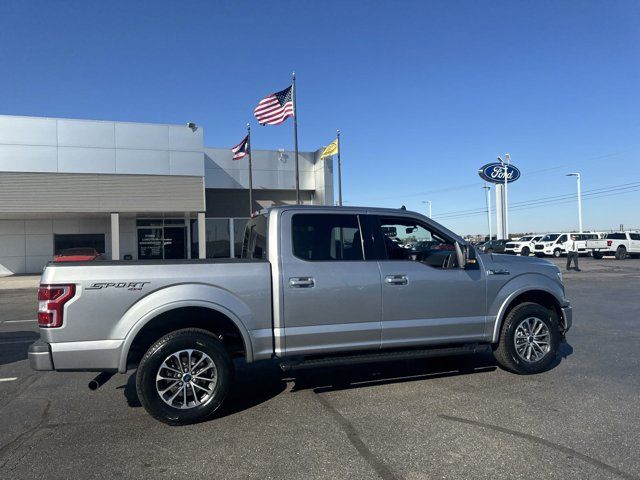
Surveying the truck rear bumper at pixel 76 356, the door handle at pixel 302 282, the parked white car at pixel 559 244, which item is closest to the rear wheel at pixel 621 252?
the parked white car at pixel 559 244

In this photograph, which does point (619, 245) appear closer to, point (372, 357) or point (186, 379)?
point (372, 357)

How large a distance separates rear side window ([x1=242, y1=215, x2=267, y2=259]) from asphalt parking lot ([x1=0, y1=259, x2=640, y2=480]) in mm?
1567

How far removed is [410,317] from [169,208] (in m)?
21.8

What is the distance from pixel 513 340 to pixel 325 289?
248 centimetres

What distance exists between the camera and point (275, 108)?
794 inches

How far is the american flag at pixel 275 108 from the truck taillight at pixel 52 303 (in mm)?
16453

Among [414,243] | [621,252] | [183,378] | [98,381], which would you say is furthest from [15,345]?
[621,252]

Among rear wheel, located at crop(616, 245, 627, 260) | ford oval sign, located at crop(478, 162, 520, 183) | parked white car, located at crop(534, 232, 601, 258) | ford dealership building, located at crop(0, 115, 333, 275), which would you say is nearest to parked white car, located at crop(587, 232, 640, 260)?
rear wheel, located at crop(616, 245, 627, 260)

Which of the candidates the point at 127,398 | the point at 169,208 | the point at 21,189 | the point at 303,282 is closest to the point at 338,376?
the point at 303,282

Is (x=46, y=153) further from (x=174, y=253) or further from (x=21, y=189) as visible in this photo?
(x=174, y=253)

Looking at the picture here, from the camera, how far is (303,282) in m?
4.73

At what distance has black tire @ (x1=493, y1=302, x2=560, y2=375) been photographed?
18.2 feet

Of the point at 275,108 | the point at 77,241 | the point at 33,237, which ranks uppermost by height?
the point at 275,108

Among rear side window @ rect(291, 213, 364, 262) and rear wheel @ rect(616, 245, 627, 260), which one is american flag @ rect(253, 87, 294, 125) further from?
rear wheel @ rect(616, 245, 627, 260)
